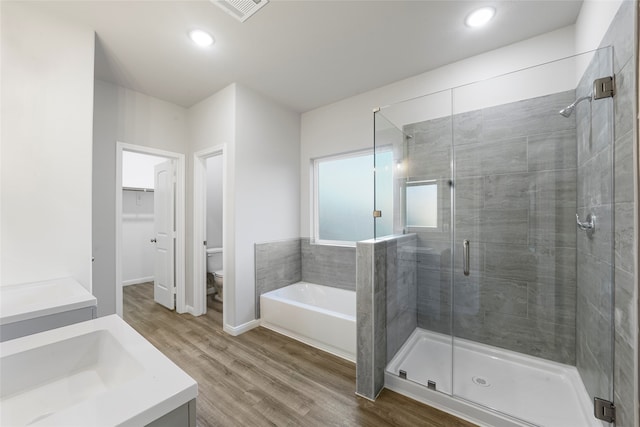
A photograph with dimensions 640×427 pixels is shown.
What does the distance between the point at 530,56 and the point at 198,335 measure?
13.4 ft

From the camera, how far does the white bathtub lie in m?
2.35

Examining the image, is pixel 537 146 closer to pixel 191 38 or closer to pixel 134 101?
pixel 191 38

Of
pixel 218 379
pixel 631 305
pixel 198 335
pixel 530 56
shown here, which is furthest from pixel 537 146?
pixel 198 335

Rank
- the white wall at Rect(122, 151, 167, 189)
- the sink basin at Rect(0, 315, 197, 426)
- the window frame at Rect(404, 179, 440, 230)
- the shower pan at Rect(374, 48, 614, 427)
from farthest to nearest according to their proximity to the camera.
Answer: the white wall at Rect(122, 151, 167, 189) → the window frame at Rect(404, 179, 440, 230) → the shower pan at Rect(374, 48, 614, 427) → the sink basin at Rect(0, 315, 197, 426)

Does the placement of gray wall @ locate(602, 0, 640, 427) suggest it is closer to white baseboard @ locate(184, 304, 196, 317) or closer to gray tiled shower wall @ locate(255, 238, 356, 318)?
gray tiled shower wall @ locate(255, 238, 356, 318)

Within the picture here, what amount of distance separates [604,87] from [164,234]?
14.4 feet

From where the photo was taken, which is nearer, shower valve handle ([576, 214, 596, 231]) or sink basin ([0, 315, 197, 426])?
sink basin ([0, 315, 197, 426])

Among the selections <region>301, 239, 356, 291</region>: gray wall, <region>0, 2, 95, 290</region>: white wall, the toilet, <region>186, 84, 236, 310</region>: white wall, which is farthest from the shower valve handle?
the toilet

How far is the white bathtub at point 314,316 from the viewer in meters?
2.35

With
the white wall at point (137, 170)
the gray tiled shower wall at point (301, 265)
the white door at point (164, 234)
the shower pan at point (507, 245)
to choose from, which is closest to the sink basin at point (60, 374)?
the shower pan at point (507, 245)

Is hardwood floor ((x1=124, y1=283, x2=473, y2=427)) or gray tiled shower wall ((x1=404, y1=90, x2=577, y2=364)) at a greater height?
gray tiled shower wall ((x1=404, y1=90, x2=577, y2=364))

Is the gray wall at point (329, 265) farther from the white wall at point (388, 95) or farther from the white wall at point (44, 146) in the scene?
the white wall at point (44, 146)

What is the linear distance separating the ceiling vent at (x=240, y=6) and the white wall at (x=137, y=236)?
4.19m

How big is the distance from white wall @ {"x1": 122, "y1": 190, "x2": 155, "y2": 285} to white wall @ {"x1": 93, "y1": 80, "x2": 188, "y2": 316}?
2.27 m
